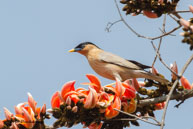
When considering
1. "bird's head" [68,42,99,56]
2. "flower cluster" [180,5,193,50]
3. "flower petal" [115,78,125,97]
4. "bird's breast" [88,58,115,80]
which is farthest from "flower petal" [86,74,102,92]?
"bird's head" [68,42,99,56]

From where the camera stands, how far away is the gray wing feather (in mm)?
4777

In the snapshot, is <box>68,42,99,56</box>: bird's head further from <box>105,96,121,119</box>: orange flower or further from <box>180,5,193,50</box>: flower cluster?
<box>180,5,193,50</box>: flower cluster

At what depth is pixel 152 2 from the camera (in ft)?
10.9

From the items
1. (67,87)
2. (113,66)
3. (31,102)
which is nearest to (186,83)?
(67,87)

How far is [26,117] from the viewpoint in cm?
269

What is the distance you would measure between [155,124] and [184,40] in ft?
1.85

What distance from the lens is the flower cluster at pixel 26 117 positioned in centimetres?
270

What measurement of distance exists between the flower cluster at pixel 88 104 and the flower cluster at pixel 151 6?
778 millimetres

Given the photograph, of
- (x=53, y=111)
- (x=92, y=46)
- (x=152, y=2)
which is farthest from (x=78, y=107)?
(x=92, y=46)

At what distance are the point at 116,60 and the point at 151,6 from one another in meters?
1.70

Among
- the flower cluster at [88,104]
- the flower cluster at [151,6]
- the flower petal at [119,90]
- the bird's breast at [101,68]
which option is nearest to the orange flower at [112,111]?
the flower cluster at [88,104]

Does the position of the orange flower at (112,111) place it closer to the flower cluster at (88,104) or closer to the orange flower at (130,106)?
the flower cluster at (88,104)

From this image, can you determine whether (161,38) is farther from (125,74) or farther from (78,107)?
(125,74)

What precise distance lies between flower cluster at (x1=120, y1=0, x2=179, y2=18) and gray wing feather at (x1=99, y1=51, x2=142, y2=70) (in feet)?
4.41
